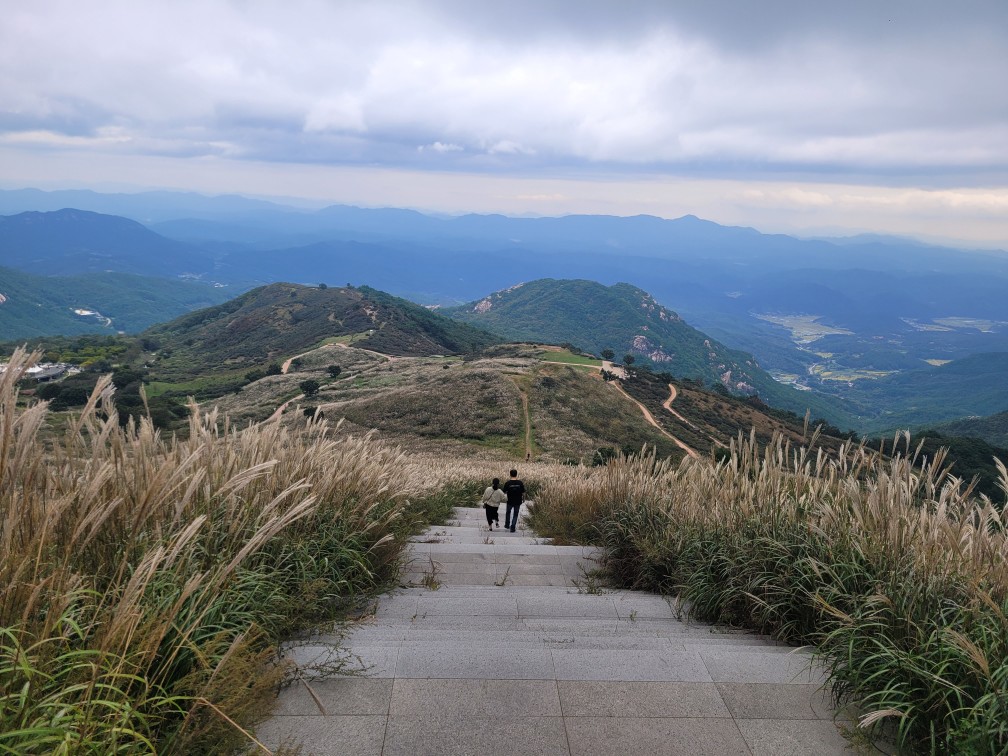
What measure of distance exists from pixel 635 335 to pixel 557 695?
158744 millimetres

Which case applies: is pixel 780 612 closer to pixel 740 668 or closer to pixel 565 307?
pixel 740 668

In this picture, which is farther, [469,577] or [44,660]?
[469,577]

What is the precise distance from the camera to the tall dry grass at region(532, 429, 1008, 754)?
2396 mm

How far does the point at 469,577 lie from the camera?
578cm

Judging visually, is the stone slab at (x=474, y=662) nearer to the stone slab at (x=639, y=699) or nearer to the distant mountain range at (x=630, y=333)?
the stone slab at (x=639, y=699)

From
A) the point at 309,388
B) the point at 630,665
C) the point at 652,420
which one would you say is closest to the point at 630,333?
the point at 652,420

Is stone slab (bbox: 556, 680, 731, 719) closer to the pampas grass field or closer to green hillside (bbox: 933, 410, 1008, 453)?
the pampas grass field

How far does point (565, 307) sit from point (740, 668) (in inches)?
7258

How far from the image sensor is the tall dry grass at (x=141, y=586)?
1.83m

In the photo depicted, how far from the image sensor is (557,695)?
106 inches

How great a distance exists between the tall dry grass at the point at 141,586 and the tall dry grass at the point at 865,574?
2369 mm

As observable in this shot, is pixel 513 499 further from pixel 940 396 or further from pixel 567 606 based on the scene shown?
pixel 940 396

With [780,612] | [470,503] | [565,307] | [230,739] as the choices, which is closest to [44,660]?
[230,739]

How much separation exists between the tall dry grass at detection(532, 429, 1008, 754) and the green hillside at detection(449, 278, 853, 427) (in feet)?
412
